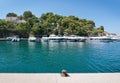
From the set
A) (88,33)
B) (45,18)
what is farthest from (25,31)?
(88,33)

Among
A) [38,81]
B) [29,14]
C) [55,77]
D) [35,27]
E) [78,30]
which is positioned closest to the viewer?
[38,81]

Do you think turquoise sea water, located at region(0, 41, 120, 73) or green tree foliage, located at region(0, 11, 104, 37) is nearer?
turquoise sea water, located at region(0, 41, 120, 73)

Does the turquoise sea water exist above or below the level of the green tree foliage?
below

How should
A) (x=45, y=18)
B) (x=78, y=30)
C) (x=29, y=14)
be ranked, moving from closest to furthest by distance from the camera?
1. (x=78, y=30)
2. (x=45, y=18)
3. (x=29, y=14)

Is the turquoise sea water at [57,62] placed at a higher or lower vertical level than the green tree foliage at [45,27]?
lower

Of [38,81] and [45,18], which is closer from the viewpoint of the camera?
[38,81]

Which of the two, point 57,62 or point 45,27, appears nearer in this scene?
point 57,62

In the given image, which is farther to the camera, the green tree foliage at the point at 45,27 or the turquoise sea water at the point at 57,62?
the green tree foliage at the point at 45,27

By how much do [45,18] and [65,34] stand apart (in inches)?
623

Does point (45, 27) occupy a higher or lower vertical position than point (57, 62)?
higher

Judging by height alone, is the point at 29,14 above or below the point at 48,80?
above

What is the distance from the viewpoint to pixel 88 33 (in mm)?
137750

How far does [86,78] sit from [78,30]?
111 meters

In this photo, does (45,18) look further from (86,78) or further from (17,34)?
(86,78)
